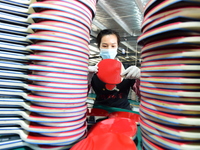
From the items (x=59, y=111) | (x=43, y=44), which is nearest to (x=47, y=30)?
(x=43, y=44)

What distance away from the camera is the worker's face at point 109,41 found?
4.70 feet

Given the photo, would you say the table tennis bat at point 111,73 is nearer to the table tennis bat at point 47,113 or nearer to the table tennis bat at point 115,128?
the table tennis bat at point 115,128

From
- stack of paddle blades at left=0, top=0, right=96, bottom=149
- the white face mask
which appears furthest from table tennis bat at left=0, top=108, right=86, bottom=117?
the white face mask

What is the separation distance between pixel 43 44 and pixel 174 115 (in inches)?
18.7

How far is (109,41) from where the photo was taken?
143 centimetres

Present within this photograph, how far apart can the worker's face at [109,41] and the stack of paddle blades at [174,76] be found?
40.6 inches

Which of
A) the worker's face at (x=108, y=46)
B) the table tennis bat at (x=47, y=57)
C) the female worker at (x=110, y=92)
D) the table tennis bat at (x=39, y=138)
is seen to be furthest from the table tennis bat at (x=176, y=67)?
the worker's face at (x=108, y=46)

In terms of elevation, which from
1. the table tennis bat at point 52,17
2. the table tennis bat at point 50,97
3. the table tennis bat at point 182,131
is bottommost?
the table tennis bat at point 182,131

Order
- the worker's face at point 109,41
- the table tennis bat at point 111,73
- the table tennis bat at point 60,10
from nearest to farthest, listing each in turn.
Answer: the table tennis bat at point 60,10 < the table tennis bat at point 111,73 < the worker's face at point 109,41

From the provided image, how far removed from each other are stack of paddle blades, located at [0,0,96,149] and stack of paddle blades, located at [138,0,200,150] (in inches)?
9.9

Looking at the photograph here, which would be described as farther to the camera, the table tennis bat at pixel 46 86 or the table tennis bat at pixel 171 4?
the table tennis bat at pixel 46 86

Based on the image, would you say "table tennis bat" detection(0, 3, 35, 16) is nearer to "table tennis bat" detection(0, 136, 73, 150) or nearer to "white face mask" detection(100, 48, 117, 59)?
"table tennis bat" detection(0, 136, 73, 150)

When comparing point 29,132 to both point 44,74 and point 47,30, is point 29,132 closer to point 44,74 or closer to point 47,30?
point 44,74

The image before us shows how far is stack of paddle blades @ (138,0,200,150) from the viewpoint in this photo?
1.09 ft
